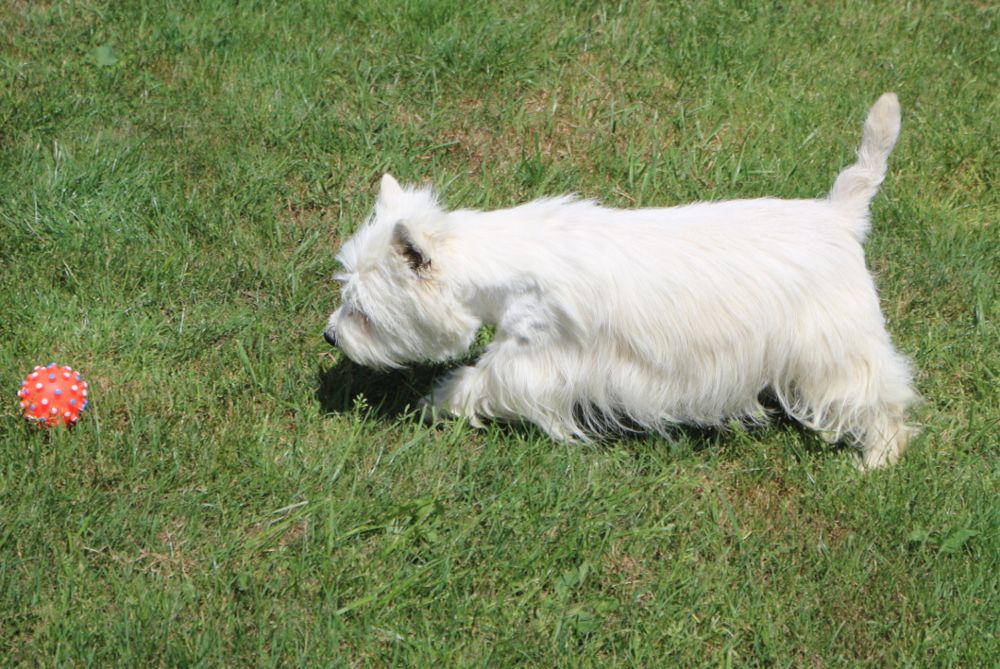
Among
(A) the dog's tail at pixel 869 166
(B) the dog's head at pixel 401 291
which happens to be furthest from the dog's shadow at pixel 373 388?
(A) the dog's tail at pixel 869 166

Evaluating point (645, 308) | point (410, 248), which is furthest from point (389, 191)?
point (645, 308)

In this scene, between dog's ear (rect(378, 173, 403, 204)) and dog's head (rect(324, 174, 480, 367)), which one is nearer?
dog's head (rect(324, 174, 480, 367))

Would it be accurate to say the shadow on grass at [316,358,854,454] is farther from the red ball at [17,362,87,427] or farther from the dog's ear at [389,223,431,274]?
the red ball at [17,362,87,427]

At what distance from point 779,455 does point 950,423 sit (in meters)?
0.69

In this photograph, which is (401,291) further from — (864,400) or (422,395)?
(864,400)

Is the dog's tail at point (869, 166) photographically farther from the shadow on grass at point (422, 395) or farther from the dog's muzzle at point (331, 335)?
the dog's muzzle at point (331, 335)

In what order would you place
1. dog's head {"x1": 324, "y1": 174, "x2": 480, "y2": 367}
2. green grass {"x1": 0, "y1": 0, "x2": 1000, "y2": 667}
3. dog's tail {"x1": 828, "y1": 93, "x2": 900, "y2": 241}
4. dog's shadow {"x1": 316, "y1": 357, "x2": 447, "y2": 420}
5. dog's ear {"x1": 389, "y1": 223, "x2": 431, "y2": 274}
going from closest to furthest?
green grass {"x1": 0, "y1": 0, "x2": 1000, "y2": 667}
dog's ear {"x1": 389, "y1": 223, "x2": 431, "y2": 274}
dog's head {"x1": 324, "y1": 174, "x2": 480, "y2": 367}
dog's tail {"x1": 828, "y1": 93, "x2": 900, "y2": 241}
dog's shadow {"x1": 316, "y1": 357, "x2": 447, "y2": 420}

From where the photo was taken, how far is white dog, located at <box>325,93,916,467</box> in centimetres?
356

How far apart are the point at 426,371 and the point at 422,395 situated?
5.3 inches

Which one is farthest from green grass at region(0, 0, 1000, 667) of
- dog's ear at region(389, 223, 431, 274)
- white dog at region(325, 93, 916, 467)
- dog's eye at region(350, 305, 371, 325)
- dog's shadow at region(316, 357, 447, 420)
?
dog's ear at region(389, 223, 431, 274)

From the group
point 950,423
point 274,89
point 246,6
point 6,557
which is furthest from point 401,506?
point 246,6

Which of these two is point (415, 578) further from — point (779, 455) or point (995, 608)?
point (995, 608)

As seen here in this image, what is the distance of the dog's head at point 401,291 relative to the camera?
3621 millimetres

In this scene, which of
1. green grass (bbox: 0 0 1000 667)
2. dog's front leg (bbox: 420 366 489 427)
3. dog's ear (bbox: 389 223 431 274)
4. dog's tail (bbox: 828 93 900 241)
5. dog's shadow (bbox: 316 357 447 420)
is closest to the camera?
green grass (bbox: 0 0 1000 667)
